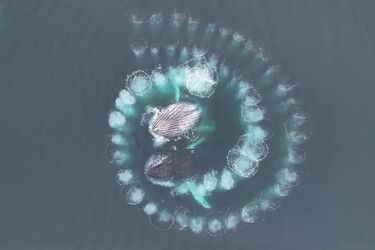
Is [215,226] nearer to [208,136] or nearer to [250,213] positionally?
[250,213]

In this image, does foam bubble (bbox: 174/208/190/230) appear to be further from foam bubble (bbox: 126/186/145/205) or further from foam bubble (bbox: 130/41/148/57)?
foam bubble (bbox: 130/41/148/57)

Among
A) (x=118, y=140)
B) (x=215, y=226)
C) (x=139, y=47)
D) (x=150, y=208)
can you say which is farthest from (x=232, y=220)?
(x=139, y=47)

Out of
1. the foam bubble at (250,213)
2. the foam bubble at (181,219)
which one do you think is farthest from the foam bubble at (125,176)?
the foam bubble at (250,213)

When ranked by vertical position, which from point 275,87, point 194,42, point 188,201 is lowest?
point 188,201

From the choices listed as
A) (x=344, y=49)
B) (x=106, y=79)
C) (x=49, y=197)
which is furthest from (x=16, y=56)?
(x=344, y=49)

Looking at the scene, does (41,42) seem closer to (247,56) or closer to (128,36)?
(128,36)
